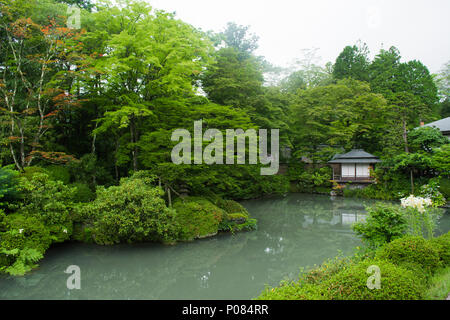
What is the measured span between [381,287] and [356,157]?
56.1 ft

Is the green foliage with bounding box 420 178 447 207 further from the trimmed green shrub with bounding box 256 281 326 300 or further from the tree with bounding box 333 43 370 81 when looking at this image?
the tree with bounding box 333 43 370 81

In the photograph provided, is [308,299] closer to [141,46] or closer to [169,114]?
[169,114]

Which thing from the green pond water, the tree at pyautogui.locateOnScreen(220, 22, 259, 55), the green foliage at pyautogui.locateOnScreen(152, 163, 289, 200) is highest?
the tree at pyautogui.locateOnScreen(220, 22, 259, 55)

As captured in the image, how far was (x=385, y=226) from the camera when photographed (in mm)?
5648

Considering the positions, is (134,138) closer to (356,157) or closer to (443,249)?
(443,249)

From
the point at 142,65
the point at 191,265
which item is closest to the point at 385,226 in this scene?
the point at 191,265

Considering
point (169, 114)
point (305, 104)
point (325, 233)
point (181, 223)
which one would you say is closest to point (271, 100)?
point (305, 104)

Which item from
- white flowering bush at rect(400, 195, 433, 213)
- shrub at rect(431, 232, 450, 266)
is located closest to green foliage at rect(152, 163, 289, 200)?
white flowering bush at rect(400, 195, 433, 213)

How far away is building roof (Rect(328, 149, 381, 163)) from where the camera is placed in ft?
60.6

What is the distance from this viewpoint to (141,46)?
10.0 metres

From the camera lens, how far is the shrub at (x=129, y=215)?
25.6ft

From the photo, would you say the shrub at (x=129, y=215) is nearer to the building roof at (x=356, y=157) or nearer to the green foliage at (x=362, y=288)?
the green foliage at (x=362, y=288)

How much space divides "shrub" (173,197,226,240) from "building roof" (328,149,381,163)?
12528mm

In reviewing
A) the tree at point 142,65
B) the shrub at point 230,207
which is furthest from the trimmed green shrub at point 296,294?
the tree at point 142,65
